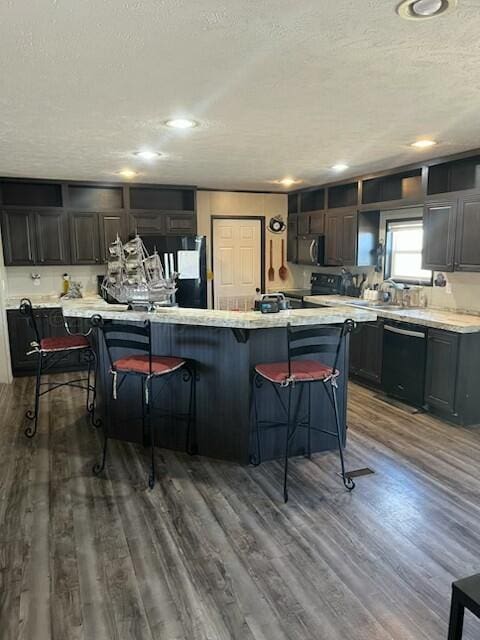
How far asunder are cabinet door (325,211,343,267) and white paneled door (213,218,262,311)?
125 cm

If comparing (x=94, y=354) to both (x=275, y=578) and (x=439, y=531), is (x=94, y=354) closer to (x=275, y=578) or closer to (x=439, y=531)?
(x=275, y=578)

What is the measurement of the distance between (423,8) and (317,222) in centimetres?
482

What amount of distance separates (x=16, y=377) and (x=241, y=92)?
4656mm

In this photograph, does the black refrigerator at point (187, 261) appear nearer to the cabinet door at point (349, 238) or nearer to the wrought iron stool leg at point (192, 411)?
the cabinet door at point (349, 238)

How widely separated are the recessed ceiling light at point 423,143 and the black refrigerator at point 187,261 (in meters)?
3.13

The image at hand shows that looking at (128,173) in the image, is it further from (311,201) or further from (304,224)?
(311,201)

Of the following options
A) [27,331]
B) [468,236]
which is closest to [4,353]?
[27,331]

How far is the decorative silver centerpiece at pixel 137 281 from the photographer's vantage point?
3537mm

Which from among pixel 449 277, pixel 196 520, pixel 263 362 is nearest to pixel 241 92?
pixel 263 362

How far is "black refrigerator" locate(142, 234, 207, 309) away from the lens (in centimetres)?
605

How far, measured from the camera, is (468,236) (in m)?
4.10

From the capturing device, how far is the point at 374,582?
7.23 feet

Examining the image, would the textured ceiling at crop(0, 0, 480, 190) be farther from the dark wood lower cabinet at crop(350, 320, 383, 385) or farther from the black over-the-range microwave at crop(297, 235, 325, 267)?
the black over-the-range microwave at crop(297, 235, 325, 267)

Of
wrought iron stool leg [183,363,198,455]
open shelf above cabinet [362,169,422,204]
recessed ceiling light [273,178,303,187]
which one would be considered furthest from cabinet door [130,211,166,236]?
wrought iron stool leg [183,363,198,455]
